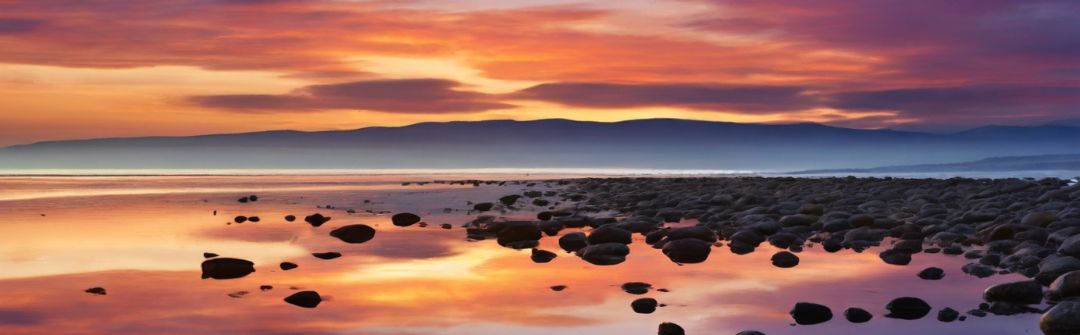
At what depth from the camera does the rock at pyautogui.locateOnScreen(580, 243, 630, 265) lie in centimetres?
1512

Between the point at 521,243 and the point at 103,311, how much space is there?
8.48m

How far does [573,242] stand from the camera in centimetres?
1727

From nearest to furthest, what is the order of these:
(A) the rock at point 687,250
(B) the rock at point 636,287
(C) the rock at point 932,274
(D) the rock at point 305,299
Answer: (D) the rock at point 305,299 < (B) the rock at point 636,287 < (C) the rock at point 932,274 < (A) the rock at point 687,250

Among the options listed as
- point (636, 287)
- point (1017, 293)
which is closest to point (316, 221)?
point (636, 287)

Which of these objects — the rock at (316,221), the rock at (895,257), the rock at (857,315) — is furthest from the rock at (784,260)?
the rock at (316,221)

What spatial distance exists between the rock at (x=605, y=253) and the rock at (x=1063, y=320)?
6.61 meters

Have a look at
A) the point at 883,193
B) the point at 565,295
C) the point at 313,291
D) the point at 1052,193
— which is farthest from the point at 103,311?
the point at 883,193

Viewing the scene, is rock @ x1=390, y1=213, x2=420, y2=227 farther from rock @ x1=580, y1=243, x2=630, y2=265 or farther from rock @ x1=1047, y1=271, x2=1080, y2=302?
rock @ x1=1047, y1=271, x2=1080, y2=302

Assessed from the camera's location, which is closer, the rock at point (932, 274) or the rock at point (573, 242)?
the rock at point (932, 274)

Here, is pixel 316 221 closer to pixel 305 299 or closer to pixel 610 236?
pixel 610 236

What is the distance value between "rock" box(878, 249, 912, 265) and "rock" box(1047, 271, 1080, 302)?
3804 mm

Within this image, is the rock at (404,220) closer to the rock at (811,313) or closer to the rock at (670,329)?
the rock at (811,313)

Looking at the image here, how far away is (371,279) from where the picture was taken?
1335 cm

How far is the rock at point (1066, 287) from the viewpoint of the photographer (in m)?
10.9
